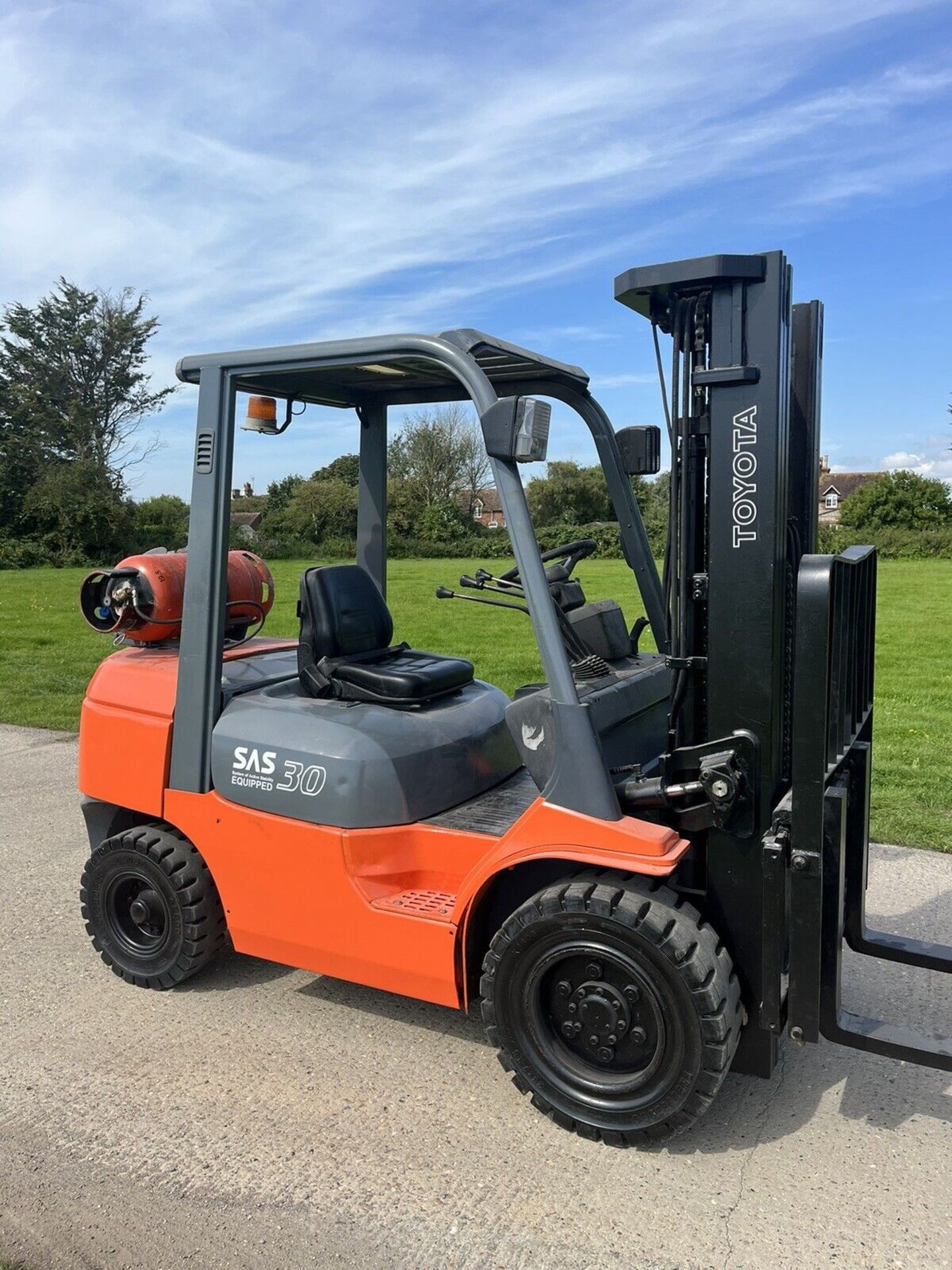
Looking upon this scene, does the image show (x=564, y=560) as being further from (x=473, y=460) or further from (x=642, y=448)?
(x=473, y=460)

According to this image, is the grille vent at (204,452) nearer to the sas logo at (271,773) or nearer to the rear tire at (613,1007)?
the sas logo at (271,773)

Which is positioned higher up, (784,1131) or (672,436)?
(672,436)

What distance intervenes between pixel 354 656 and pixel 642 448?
1445 mm

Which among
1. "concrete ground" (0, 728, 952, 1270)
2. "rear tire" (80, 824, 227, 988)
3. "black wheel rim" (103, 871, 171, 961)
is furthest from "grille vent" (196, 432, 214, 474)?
"concrete ground" (0, 728, 952, 1270)

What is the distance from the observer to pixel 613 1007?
3072 mm

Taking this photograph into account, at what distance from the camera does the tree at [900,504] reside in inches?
1875

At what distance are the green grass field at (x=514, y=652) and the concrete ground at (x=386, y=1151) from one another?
2.93m

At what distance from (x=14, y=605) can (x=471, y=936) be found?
67.7 feet

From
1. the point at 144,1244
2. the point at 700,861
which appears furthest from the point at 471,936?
the point at 144,1244

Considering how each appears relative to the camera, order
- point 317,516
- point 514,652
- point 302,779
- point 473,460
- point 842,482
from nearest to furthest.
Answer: point 302,779 → point 473,460 → point 514,652 → point 317,516 → point 842,482

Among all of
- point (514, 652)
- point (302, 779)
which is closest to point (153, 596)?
point (302, 779)

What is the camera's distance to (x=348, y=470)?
7.59m

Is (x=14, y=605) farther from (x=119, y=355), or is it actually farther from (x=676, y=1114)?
(x=119, y=355)

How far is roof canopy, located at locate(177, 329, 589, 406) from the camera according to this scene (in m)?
3.41
